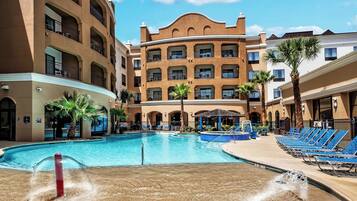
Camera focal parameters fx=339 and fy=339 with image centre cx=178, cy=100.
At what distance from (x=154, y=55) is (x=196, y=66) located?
23.9ft

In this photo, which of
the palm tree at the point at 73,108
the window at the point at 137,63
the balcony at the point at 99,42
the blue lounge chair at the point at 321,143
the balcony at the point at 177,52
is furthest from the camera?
the window at the point at 137,63

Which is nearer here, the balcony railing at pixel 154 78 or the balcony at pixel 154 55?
Result: the balcony railing at pixel 154 78

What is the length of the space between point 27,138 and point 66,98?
4.48m

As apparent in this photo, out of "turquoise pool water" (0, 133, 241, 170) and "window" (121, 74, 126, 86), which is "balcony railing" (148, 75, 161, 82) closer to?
"window" (121, 74, 126, 86)

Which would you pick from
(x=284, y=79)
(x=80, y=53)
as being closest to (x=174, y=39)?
(x=284, y=79)

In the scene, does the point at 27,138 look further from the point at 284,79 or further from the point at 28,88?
the point at 284,79

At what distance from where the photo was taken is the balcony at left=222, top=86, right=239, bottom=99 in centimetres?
4962

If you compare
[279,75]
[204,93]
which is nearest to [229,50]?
[204,93]

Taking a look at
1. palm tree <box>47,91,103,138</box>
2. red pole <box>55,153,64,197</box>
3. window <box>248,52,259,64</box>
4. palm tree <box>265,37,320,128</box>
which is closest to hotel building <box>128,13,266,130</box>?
window <box>248,52,259,64</box>

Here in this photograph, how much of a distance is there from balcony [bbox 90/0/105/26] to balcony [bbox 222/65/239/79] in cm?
2044

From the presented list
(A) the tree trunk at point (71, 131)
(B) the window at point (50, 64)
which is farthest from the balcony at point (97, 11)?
(A) the tree trunk at point (71, 131)

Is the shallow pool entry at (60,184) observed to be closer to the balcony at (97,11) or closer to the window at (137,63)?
the balcony at (97,11)

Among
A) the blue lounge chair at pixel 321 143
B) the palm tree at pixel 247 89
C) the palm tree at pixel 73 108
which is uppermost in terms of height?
the palm tree at pixel 247 89

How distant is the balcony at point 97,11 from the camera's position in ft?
111
